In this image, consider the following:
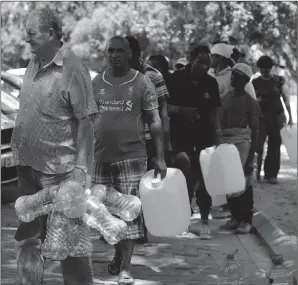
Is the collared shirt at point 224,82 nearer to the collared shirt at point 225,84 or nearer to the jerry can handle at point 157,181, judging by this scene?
the collared shirt at point 225,84

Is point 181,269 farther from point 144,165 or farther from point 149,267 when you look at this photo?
point 144,165

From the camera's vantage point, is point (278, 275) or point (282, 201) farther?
point (282, 201)

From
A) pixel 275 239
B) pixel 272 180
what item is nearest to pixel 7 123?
pixel 272 180

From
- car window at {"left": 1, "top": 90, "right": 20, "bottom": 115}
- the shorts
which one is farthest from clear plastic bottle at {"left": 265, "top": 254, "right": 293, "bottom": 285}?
car window at {"left": 1, "top": 90, "right": 20, "bottom": 115}

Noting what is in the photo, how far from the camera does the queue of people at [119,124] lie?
18.8 ft

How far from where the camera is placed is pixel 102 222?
5.69 meters

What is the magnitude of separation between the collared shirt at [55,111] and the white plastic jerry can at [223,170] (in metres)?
3.51

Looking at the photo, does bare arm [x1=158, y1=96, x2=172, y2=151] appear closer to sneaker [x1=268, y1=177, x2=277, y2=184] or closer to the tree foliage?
sneaker [x1=268, y1=177, x2=277, y2=184]

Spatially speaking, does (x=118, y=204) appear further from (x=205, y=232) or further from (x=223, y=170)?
(x=205, y=232)

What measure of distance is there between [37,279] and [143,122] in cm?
205

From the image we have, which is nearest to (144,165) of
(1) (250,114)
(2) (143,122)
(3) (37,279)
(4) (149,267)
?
(2) (143,122)

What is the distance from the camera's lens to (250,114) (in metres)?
10.0

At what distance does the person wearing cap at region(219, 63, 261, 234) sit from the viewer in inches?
393

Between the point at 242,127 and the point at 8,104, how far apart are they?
4428 mm
